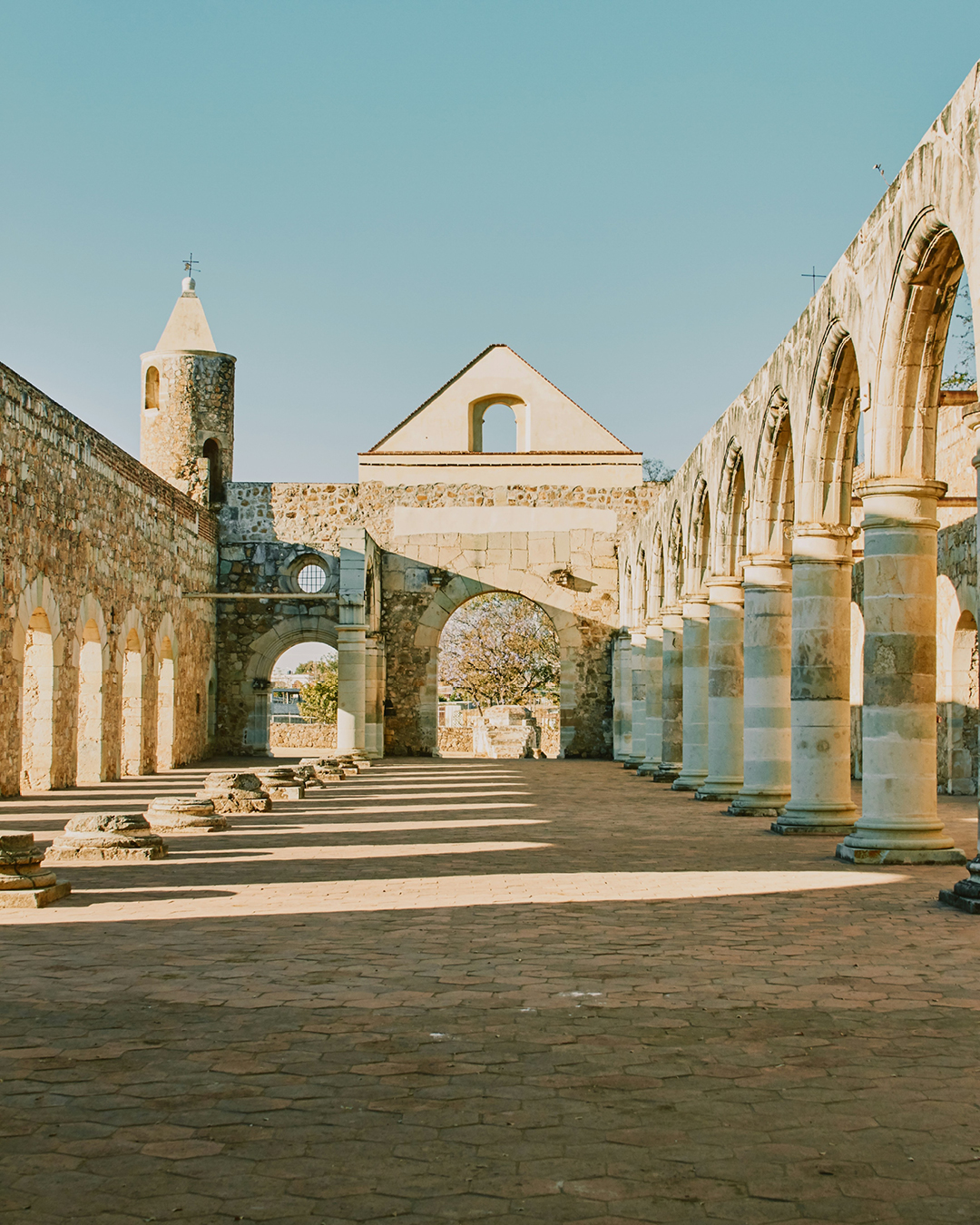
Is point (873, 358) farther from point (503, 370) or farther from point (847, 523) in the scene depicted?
point (503, 370)

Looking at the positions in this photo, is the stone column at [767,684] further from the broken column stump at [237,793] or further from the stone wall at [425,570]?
the stone wall at [425,570]

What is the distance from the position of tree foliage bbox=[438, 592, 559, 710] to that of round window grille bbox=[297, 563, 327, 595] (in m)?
20.0

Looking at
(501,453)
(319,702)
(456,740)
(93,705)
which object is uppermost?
(501,453)

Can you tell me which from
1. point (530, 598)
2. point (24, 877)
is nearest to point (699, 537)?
point (530, 598)

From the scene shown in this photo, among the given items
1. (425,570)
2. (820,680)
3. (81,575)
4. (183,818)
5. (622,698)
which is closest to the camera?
(820,680)

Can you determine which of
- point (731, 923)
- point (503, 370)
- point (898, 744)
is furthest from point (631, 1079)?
point (503, 370)

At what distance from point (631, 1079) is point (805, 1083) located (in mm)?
503

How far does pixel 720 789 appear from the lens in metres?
15.3

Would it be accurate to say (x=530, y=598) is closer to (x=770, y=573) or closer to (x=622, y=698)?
(x=622, y=698)

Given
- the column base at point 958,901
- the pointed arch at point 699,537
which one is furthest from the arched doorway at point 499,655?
the column base at point 958,901

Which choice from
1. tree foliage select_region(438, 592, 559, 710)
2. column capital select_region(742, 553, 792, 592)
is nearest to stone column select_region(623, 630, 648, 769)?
column capital select_region(742, 553, 792, 592)

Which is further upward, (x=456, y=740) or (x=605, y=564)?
(x=605, y=564)

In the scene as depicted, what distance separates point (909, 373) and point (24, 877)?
6475 mm

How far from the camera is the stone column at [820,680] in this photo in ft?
35.9
